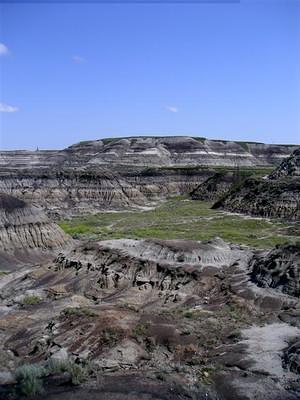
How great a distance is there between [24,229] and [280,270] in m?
28.4

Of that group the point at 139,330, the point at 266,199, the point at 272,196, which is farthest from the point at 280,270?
the point at 272,196

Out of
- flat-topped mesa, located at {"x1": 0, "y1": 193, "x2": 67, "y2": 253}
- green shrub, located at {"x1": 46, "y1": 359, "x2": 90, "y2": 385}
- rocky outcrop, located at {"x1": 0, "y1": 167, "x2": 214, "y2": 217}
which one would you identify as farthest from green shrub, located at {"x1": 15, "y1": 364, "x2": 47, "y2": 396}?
rocky outcrop, located at {"x1": 0, "y1": 167, "x2": 214, "y2": 217}

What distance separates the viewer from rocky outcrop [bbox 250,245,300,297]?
109ft

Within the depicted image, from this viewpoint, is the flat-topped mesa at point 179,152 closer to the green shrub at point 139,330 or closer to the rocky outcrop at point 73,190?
the rocky outcrop at point 73,190

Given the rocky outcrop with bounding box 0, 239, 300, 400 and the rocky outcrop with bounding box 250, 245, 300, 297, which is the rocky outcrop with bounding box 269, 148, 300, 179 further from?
the rocky outcrop with bounding box 250, 245, 300, 297

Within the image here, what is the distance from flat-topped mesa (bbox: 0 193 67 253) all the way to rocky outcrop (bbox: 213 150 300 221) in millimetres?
36591

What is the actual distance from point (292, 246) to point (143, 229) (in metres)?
33.3

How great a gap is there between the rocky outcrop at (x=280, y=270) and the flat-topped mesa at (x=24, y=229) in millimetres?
23918

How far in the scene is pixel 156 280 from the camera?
1455 inches

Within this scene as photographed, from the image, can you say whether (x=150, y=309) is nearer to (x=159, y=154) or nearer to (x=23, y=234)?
(x=23, y=234)

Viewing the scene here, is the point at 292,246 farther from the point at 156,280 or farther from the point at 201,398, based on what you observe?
the point at 201,398

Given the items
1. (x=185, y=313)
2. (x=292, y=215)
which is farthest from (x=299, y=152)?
(x=185, y=313)

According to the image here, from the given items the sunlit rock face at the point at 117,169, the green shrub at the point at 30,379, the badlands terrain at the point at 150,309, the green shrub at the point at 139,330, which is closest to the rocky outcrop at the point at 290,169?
the badlands terrain at the point at 150,309

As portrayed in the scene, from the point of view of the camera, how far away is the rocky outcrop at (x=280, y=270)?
109 feet
